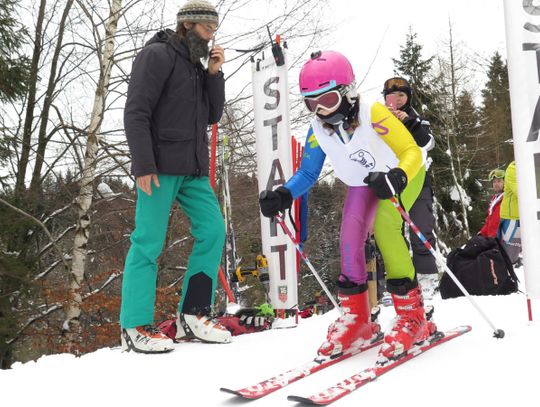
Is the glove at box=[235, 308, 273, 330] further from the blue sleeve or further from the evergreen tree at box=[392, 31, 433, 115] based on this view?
the evergreen tree at box=[392, 31, 433, 115]

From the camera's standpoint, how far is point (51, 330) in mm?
11305

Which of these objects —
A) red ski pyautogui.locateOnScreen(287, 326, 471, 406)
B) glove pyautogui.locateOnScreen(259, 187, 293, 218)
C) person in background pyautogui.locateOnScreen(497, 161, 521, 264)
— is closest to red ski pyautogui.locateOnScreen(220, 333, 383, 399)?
red ski pyautogui.locateOnScreen(287, 326, 471, 406)

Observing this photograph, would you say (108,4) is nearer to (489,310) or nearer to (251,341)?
(251,341)

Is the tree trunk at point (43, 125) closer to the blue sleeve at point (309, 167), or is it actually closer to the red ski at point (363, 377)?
the blue sleeve at point (309, 167)

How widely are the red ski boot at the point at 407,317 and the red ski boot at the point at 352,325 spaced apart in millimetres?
215

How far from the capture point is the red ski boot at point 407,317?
256cm

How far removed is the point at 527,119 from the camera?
3.14m

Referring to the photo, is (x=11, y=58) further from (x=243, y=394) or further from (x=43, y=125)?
(x=243, y=394)

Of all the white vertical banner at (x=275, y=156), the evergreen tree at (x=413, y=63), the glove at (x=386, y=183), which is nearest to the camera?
the glove at (x=386, y=183)

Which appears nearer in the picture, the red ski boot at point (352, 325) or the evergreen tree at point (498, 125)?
the red ski boot at point (352, 325)

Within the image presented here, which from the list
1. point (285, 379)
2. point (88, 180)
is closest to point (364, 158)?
point (285, 379)

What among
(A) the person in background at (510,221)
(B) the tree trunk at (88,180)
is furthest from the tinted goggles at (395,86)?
(B) the tree trunk at (88,180)

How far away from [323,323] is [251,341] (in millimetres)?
763

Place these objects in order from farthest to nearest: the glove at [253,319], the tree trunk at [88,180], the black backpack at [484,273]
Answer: the tree trunk at [88,180] → the black backpack at [484,273] → the glove at [253,319]
